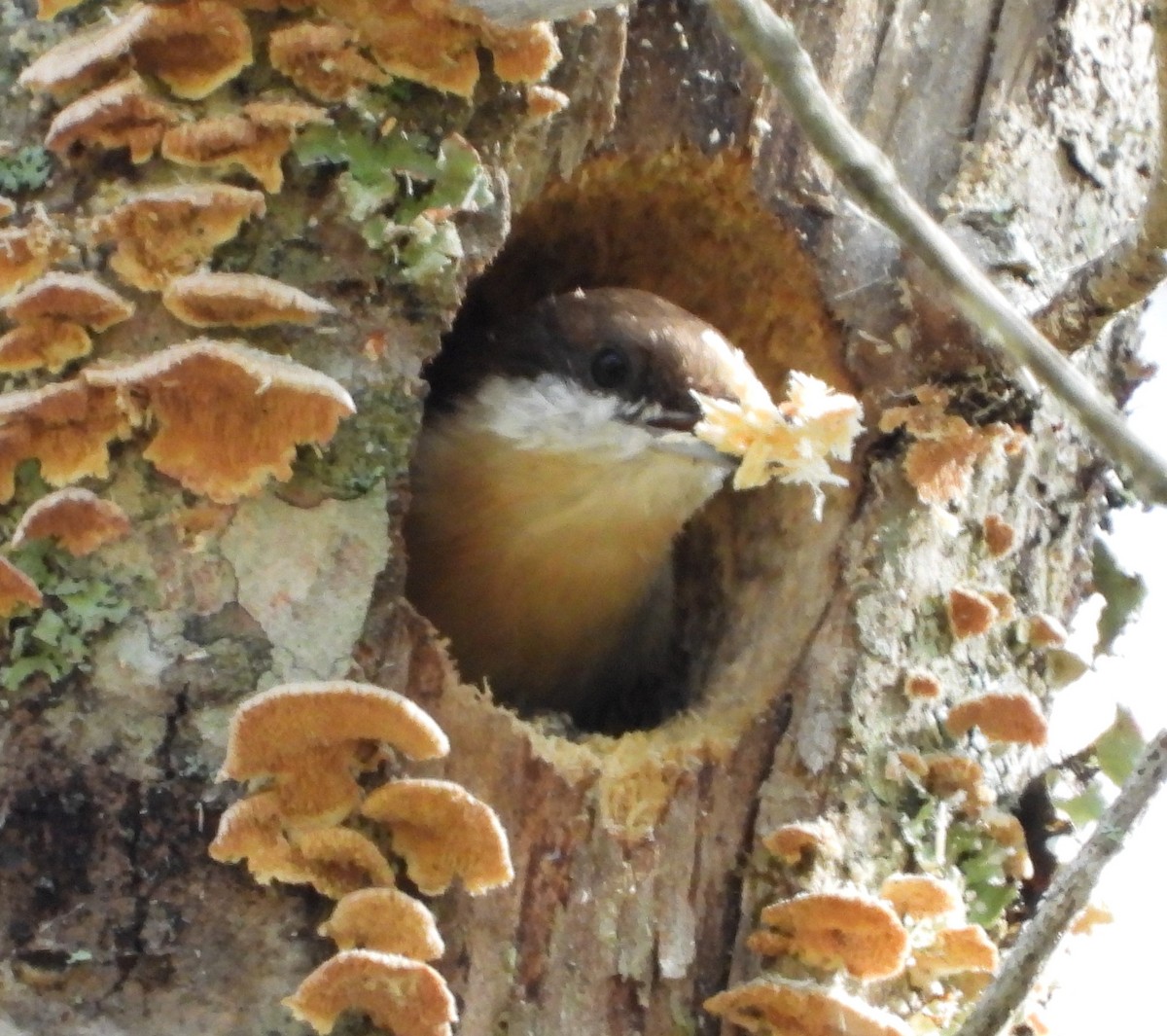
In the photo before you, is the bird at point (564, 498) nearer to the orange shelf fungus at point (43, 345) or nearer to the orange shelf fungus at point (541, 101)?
the orange shelf fungus at point (541, 101)

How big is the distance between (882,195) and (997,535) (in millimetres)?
1313

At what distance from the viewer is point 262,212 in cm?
228

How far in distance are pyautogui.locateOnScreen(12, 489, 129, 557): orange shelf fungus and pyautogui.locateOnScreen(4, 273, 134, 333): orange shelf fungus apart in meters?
0.23

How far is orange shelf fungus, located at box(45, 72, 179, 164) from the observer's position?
224cm

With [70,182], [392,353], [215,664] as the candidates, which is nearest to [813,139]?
[392,353]

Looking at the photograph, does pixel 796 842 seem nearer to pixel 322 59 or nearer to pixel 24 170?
pixel 322 59

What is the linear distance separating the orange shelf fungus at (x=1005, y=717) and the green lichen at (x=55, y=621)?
4.15ft

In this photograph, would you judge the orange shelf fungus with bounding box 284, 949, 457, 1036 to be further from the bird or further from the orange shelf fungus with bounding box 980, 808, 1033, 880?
the bird

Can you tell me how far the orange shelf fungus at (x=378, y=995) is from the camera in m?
1.82

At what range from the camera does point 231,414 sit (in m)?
2.13

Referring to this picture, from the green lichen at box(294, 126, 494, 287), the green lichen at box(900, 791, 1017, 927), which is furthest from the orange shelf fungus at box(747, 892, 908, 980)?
the green lichen at box(294, 126, 494, 287)

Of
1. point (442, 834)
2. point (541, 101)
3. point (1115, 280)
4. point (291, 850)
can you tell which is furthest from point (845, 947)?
point (541, 101)

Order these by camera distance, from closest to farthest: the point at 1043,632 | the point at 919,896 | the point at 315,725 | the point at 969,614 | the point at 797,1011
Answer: the point at 315,725 < the point at 797,1011 < the point at 919,896 < the point at 969,614 < the point at 1043,632

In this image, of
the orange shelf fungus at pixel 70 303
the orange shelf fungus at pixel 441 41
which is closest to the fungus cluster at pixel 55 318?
the orange shelf fungus at pixel 70 303
